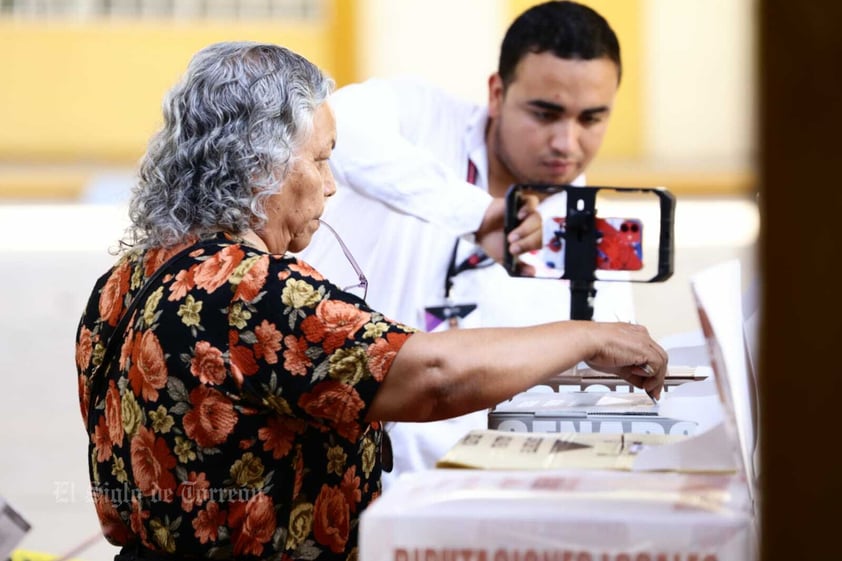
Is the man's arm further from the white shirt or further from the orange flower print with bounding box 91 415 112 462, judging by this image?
the orange flower print with bounding box 91 415 112 462

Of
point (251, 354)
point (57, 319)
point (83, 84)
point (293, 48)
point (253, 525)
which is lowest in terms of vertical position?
point (57, 319)

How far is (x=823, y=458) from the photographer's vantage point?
3.39 ft

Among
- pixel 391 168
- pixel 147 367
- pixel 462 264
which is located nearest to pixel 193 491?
pixel 147 367

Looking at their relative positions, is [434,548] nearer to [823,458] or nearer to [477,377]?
[477,377]

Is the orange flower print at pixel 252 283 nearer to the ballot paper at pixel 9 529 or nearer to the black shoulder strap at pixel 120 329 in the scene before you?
the black shoulder strap at pixel 120 329

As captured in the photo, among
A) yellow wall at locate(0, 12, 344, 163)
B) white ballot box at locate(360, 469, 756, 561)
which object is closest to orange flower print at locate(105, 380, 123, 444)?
white ballot box at locate(360, 469, 756, 561)

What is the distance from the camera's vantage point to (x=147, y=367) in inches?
66.9

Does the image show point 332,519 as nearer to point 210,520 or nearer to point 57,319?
point 210,520

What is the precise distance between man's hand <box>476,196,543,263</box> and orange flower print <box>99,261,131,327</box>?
0.65m

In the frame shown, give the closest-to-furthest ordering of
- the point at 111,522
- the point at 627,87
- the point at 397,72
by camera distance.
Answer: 1. the point at 111,522
2. the point at 397,72
3. the point at 627,87

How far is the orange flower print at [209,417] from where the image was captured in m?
1.67

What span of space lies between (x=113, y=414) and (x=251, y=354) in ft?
0.79

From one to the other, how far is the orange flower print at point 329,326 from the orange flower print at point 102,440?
0.33m

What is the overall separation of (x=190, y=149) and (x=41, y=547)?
2.67 meters
